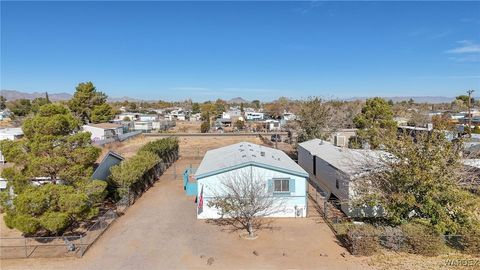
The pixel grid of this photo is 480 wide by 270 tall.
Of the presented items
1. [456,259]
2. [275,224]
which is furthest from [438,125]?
[275,224]

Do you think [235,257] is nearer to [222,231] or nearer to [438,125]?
[222,231]

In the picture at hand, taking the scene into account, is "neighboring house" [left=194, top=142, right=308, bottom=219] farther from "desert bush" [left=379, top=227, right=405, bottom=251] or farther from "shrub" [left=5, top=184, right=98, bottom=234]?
"shrub" [left=5, top=184, right=98, bottom=234]

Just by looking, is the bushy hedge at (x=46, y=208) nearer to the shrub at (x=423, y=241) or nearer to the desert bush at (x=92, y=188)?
the desert bush at (x=92, y=188)

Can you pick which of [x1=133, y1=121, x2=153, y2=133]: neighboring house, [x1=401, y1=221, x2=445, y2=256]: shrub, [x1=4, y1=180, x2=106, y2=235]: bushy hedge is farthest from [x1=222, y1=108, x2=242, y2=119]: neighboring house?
[x1=401, y1=221, x2=445, y2=256]: shrub

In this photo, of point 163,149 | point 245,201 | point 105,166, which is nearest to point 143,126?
point 163,149

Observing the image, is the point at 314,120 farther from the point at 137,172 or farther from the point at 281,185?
the point at 137,172
